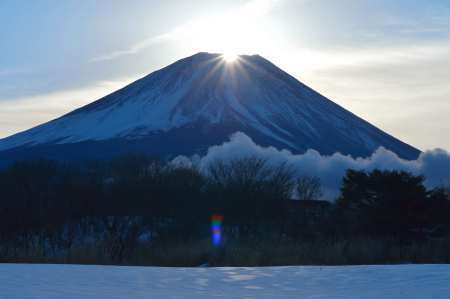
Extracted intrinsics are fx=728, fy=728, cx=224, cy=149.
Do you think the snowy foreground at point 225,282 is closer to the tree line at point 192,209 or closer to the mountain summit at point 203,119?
the tree line at point 192,209

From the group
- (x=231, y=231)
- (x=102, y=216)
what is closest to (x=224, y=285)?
(x=231, y=231)

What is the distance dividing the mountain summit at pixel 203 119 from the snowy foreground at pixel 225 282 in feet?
373

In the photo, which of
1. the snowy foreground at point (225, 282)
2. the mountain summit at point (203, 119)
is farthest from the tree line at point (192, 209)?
the mountain summit at point (203, 119)

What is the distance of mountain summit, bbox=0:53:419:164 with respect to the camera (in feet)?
436

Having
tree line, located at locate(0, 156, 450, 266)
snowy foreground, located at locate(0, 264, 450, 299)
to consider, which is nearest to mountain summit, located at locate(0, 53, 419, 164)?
tree line, located at locate(0, 156, 450, 266)

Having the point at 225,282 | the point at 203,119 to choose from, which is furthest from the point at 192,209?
the point at 203,119

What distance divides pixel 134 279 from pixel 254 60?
165 m

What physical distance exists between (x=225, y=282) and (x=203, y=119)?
136 metres

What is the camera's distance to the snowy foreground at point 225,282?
616cm

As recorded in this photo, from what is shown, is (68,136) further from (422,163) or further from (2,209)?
(2,209)

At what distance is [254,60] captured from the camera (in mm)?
170125

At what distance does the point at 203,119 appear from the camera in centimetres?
14262

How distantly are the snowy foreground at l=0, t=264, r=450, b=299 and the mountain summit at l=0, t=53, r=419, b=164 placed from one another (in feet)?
373

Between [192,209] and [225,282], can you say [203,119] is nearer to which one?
[192,209]
